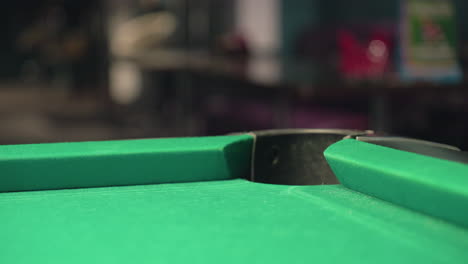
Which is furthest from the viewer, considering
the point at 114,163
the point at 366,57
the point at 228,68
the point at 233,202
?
the point at 228,68

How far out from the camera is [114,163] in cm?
124

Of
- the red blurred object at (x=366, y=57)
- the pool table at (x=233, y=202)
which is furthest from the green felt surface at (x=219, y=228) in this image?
the red blurred object at (x=366, y=57)

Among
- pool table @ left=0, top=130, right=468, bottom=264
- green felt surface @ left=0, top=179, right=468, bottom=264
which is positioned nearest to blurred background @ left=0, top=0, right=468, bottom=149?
pool table @ left=0, top=130, right=468, bottom=264

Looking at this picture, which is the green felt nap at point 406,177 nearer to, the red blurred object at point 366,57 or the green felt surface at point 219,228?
the green felt surface at point 219,228

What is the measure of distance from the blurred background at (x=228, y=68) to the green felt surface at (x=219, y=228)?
1675mm

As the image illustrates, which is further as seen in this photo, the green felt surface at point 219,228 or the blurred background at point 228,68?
the blurred background at point 228,68

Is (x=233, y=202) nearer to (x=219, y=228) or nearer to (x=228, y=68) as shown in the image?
(x=219, y=228)

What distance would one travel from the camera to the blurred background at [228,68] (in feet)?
9.59

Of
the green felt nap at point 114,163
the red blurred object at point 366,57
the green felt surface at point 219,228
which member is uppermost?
the red blurred object at point 366,57

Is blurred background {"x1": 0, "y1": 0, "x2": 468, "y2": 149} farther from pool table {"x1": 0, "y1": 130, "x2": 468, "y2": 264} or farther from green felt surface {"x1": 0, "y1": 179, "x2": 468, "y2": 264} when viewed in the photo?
green felt surface {"x1": 0, "y1": 179, "x2": 468, "y2": 264}

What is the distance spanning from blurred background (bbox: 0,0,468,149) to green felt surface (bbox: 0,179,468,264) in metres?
1.68

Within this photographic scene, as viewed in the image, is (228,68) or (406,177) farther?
(228,68)

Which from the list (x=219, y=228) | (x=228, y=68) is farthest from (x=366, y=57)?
(x=219, y=228)

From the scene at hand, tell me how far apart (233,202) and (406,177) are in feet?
0.91
